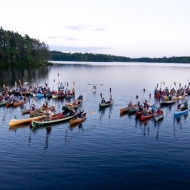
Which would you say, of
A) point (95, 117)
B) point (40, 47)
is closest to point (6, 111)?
point (95, 117)

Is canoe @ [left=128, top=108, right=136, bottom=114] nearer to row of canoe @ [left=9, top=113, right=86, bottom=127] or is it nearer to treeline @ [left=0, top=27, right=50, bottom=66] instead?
row of canoe @ [left=9, top=113, right=86, bottom=127]

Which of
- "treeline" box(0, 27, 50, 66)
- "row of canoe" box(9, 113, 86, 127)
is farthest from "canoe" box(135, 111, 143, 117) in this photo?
"treeline" box(0, 27, 50, 66)

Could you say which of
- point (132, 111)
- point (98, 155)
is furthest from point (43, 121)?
point (132, 111)

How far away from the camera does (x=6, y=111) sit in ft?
151

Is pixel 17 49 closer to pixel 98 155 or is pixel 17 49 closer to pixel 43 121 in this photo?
pixel 43 121

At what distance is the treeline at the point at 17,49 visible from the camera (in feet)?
454

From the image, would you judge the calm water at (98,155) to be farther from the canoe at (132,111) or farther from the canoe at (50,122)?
the canoe at (132,111)

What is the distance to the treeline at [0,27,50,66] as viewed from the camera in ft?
454

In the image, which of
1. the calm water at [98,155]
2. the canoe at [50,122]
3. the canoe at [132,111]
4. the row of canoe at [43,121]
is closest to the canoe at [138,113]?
the calm water at [98,155]

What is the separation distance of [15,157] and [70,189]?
335 inches

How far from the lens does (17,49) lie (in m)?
148

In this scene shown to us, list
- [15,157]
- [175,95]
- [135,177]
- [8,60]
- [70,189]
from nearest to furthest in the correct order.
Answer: [70,189], [135,177], [15,157], [175,95], [8,60]

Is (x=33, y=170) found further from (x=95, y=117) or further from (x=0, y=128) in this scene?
(x=95, y=117)

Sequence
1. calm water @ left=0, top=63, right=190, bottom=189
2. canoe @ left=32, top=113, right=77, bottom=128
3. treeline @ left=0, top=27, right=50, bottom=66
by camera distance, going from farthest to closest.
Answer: treeline @ left=0, top=27, right=50, bottom=66 → canoe @ left=32, top=113, right=77, bottom=128 → calm water @ left=0, top=63, right=190, bottom=189
